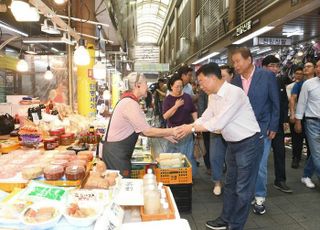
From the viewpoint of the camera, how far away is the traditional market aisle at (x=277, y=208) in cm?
386

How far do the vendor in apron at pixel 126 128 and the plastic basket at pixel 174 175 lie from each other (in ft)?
2.61

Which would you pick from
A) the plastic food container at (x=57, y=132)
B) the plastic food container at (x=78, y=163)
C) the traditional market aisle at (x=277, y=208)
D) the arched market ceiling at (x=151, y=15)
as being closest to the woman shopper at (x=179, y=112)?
the traditional market aisle at (x=277, y=208)

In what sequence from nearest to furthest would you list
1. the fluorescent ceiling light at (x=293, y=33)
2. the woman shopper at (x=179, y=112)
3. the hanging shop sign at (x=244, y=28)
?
the woman shopper at (x=179, y=112)
the hanging shop sign at (x=244, y=28)
the fluorescent ceiling light at (x=293, y=33)

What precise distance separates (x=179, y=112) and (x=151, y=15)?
28686 millimetres

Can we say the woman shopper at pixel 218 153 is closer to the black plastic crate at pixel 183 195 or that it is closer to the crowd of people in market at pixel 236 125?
the crowd of people in market at pixel 236 125

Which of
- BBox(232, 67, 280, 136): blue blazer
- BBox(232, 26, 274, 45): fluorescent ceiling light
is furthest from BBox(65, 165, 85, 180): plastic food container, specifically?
BBox(232, 26, 274, 45): fluorescent ceiling light

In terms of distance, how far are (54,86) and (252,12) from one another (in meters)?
6.19

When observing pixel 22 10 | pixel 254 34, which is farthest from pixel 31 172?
pixel 254 34

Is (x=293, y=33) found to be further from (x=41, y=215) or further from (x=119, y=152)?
(x=41, y=215)

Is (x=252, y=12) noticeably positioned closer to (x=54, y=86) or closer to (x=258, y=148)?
(x=258, y=148)

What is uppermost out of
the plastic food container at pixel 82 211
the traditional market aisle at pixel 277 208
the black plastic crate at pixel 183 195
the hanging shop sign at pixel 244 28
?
the hanging shop sign at pixel 244 28

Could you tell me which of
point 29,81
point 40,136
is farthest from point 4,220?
point 29,81

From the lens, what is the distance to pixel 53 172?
222cm

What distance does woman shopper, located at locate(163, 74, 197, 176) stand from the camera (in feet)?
16.3
